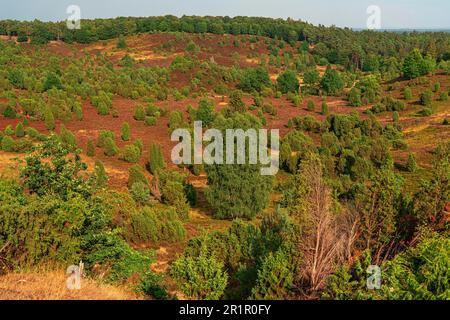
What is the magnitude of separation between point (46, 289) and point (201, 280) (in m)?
3.90

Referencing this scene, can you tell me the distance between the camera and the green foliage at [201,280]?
38.2 ft

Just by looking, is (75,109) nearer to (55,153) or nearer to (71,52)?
(55,153)

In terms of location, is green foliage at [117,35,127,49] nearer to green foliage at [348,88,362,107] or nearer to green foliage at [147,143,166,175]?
green foliage at [348,88,362,107]

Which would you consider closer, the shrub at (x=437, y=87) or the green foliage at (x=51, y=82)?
the green foliage at (x=51, y=82)

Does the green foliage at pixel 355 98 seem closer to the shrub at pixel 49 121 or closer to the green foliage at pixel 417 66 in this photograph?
the green foliage at pixel 417 66

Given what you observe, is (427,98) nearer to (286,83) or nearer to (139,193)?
(286,83)

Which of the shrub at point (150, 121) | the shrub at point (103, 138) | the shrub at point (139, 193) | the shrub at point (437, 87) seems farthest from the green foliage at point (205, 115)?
the shrub at point (437, 87)

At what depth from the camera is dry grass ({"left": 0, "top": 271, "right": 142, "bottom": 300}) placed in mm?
8906

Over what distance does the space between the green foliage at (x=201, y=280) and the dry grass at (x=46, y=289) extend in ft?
6.88

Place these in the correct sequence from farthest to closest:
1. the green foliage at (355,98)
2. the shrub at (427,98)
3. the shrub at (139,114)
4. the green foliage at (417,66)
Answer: the green foliage at (417,66) < the green foliage at (355,98) < the shrub at (427,98) < the shrub at (139,114)

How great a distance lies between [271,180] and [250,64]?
77295 mm

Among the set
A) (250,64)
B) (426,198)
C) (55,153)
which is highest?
(250,64)
